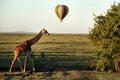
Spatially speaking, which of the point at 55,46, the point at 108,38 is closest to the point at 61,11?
the point at 108,38

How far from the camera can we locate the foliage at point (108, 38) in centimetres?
2791

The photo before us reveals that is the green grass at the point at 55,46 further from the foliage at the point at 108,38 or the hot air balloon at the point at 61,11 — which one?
the hot air balloon at the point at 61,11

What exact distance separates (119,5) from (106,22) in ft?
5.65

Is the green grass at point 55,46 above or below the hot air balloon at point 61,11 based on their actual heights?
below

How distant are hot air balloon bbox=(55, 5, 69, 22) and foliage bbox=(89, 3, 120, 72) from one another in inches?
316

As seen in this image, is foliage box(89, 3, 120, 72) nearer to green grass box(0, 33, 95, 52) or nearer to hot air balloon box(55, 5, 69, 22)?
green grass box(0, 33, 95, 52)

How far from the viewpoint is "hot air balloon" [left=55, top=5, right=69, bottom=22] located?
119 feet

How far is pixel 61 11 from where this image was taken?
36469mm

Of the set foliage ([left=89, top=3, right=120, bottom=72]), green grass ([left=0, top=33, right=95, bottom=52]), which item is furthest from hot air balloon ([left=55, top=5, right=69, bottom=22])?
foliage ([left=89, top=3, right=120, bottom=72])

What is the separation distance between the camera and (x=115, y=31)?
28.0m

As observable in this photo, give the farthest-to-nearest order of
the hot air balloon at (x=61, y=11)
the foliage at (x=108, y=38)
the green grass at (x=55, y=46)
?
the green grass at (x=55, y=46) → the hot air balloon at (x=61, y=11) → the foliage at (x=108, y=38)

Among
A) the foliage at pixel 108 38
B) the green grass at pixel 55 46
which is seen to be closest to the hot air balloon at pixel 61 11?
the green grass at pixel 55 46

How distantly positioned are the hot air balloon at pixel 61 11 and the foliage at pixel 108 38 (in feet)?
26.4

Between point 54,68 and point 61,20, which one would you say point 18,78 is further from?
point 61,20
